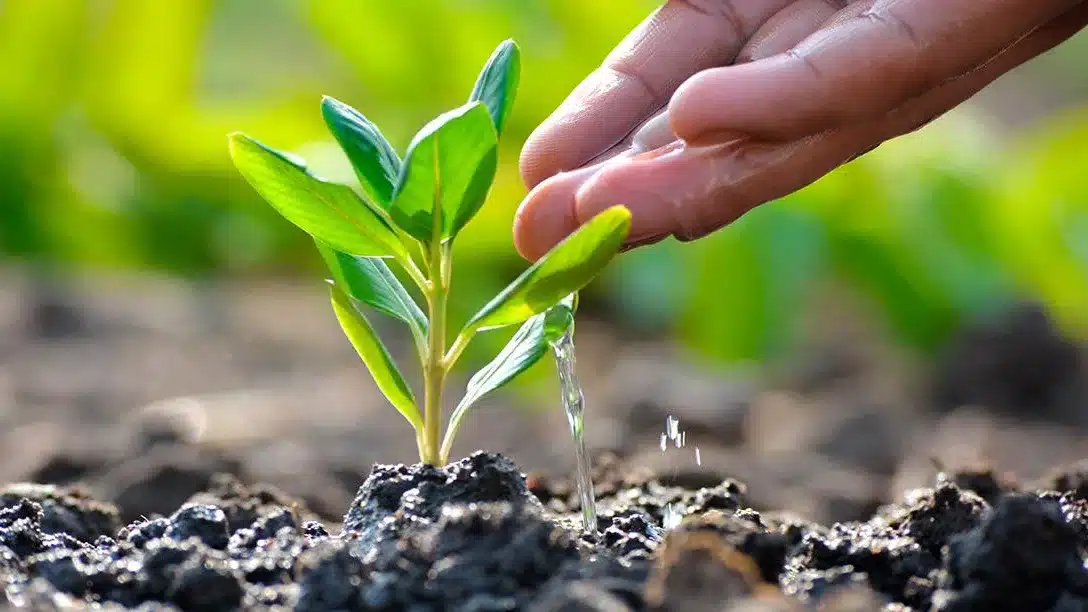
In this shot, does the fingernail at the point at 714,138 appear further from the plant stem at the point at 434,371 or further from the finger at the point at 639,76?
the plant stem at the point at 434,371

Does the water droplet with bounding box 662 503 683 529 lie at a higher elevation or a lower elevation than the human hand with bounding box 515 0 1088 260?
lower

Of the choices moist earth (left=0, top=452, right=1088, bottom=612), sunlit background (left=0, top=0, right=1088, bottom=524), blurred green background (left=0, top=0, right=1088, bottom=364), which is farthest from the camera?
blurred green background (left=0, top=0, right=1088, bottom=364)

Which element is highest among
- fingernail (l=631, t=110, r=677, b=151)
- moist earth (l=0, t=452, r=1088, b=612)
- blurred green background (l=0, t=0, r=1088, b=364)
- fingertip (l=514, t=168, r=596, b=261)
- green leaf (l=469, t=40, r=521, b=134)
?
blurred green background (l=0, t=0, r=1088, b=364)

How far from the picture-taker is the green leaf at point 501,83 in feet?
4.35

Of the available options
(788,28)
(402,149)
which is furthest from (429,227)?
(402,149)

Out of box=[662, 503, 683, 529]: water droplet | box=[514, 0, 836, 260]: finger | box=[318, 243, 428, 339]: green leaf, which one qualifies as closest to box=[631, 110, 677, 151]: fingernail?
box=[514, 0, 836, 260]: finger

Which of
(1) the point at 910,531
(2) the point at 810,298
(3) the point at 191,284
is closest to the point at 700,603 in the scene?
(1) the point at 910,531

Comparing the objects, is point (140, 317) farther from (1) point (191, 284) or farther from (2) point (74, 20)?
(2) point (74, 20)

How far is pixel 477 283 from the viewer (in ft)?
13.2

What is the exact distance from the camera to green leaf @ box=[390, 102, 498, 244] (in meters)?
1.17

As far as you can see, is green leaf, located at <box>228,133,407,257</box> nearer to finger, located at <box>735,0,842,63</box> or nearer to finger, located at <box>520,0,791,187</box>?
finger, located at <box>520,0,791,187</box>

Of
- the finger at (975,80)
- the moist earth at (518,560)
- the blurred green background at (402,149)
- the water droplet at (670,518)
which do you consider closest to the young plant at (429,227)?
the moist earth at (518,560)

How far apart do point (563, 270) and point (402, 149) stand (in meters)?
3.03

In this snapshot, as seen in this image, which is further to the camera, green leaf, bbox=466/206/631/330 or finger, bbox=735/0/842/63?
finger, bbox=735/0/842/63
